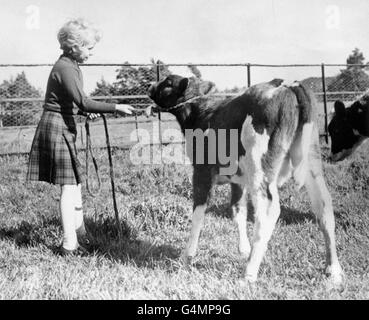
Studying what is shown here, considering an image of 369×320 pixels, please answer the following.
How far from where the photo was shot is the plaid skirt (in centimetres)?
412

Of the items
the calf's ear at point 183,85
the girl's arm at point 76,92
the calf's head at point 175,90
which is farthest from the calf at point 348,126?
the girl's arm at point 76,92

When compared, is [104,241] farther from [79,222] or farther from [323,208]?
[323,208]

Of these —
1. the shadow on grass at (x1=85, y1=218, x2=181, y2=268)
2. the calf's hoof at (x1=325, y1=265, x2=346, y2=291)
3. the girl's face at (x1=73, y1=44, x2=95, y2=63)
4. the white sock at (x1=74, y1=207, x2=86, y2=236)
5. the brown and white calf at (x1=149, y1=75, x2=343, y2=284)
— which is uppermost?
the girl's face at (x1=73, y1=44, x2=95, y2=63)

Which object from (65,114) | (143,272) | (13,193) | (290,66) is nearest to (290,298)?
(143,272)

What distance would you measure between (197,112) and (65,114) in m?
1.17

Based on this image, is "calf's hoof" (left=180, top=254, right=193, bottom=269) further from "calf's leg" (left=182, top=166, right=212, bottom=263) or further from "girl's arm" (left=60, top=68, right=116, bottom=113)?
"girl's arm" (left=60, top=68, right=116, bottom=113)

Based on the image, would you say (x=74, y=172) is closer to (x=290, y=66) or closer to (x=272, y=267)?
(x=272, y=267)

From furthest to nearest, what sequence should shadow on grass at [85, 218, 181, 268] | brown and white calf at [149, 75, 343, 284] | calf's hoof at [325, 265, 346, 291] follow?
shadow on grass at [85, 218, 181, 268], brown and white calf at [149, 75, 343, 284], calf's hoof at [325, 265, 346, 291]

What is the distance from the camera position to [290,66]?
11539 mm

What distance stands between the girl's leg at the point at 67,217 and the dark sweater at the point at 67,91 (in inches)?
27.8

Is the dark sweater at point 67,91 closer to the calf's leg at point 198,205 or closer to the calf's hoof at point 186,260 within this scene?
the calf's leg at point 198,205

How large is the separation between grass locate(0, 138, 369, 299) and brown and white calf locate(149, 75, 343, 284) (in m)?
0.26

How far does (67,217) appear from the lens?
4.18m

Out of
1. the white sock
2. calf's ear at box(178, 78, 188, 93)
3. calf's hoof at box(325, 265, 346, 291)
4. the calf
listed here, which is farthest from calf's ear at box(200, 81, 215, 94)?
the calf
